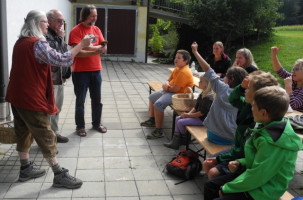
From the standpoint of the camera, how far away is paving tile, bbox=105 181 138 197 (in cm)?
355

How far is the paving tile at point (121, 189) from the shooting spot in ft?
11.6

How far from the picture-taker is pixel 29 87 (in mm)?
3336

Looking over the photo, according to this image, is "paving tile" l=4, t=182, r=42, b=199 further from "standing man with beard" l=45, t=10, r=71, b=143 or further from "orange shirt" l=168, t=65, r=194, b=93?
"orange shirt" l=168, t=65, r=194, b=93

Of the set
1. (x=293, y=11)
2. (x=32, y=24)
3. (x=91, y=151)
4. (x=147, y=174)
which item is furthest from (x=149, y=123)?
(x=293, y=11)

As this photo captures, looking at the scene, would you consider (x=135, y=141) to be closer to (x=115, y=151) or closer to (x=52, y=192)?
(x=115, y=151)

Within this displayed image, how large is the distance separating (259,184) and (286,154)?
0.29 m

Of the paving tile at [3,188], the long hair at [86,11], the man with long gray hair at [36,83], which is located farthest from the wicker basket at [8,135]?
the long hair at [86,11]

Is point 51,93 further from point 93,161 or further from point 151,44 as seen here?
point 151,44

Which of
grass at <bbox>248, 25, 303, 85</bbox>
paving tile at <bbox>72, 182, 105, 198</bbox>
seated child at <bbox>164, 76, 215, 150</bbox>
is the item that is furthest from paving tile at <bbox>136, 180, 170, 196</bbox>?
grass at <bbox>248, 25, 303, 85</bbox>

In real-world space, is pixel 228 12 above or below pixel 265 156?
above

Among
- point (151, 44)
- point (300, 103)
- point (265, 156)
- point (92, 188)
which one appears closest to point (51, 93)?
point (92, 188)

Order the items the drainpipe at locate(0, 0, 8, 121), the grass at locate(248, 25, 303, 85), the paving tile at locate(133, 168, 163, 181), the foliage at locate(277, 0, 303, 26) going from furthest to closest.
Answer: the foliage at locate(277, 0, 303, 26), the grass at locate(248, 25, 303, 85), the drainpipe at locate(0, 0, 8, 121), the paving tile at locate(133, 168, 163, 181)

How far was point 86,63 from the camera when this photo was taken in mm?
5102

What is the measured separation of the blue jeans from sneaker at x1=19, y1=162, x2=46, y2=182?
1.56 m
